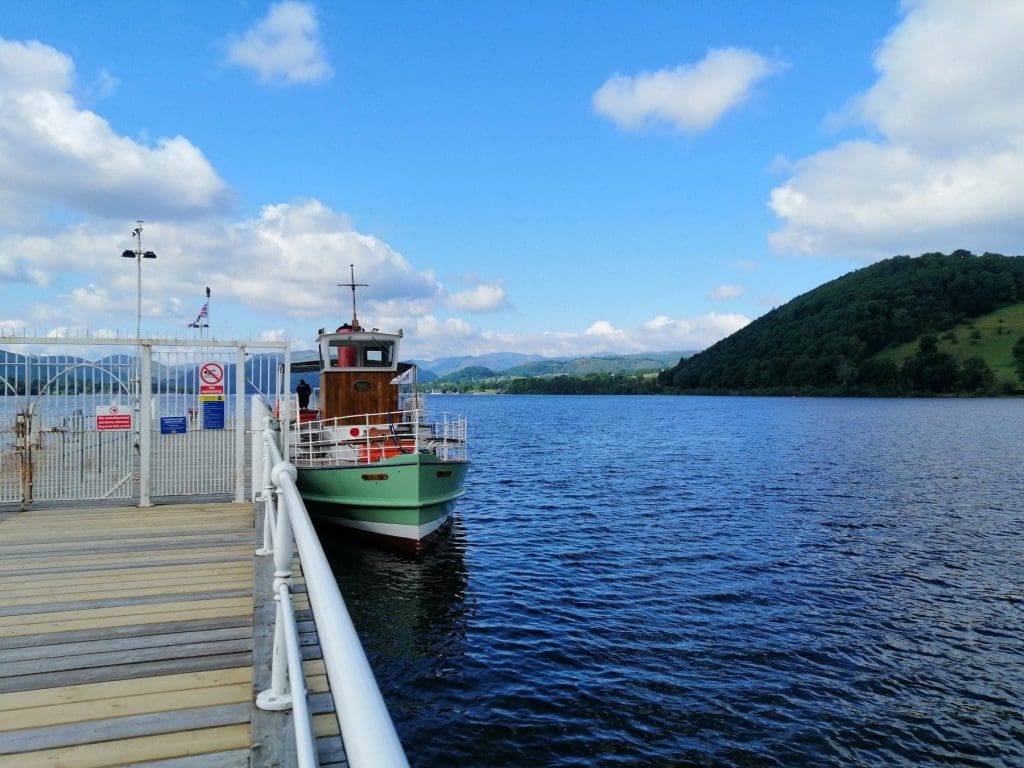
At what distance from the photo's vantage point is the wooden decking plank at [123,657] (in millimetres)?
4656

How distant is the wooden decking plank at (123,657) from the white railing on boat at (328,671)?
1128 millimetres

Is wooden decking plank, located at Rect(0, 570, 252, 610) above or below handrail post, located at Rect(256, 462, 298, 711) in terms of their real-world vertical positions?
below

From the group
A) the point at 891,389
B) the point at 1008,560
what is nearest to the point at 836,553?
the point at 1008,560

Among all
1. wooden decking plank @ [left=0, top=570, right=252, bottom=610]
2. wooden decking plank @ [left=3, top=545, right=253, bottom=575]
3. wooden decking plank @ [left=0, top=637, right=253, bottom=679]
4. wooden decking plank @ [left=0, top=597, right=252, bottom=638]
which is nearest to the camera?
wooden decking plank @ [left=0, top=637, right=253, bottom=679]

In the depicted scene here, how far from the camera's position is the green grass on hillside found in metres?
128

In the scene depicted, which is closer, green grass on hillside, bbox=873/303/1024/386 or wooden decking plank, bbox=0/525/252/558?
wooden decking plank, bbox=0/525/252/558

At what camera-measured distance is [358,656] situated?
1688 millimetres

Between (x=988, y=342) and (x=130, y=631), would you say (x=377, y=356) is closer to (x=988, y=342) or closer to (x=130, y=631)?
(x=130, y=631)

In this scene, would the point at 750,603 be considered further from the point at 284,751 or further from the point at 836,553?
the point at 284,751

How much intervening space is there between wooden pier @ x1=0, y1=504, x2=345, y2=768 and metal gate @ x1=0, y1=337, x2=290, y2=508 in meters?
2.97

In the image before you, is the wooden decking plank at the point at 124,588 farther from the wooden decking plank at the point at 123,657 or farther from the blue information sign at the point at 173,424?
the blue information sign at the point at 173,424

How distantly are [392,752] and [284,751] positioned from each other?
280 cm

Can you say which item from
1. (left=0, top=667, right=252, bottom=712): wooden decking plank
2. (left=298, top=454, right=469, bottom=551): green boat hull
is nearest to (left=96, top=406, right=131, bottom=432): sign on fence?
(left=298, top=454, right=469, bottom=551): green boat hull

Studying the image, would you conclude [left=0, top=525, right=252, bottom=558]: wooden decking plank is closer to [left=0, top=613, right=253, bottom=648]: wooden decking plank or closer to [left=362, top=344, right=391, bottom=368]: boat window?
[left=0, top=613, right=253, bottom=648]: wooden decking plank
